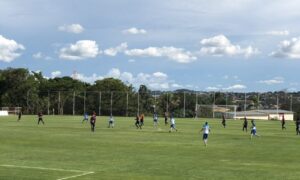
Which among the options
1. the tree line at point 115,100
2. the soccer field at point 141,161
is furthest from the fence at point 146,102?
the soccer field at point 141,161

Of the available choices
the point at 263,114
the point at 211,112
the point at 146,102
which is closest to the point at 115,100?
the point at 146,102

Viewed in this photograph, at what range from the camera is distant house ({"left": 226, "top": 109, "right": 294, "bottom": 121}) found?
118838 millimetres

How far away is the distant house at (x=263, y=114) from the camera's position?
119m

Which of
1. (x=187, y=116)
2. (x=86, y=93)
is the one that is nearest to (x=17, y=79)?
(x=86, y=93)

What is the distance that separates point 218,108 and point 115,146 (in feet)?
292

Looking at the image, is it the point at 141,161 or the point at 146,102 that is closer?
the point at 141,161

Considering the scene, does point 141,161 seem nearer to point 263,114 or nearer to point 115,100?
point 115,100

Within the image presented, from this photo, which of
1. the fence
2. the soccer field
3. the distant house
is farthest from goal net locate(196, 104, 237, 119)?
the soccer field

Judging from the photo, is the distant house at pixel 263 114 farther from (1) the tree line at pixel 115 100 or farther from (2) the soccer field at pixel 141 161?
(2) the soccer field at pixel 141 161

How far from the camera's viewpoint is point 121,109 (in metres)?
121

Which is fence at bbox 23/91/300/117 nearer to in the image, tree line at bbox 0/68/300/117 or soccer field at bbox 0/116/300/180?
tree line at bbox 0/68/300/117

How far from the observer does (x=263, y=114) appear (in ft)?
408

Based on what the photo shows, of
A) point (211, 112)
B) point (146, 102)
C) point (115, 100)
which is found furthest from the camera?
point (146, 102)

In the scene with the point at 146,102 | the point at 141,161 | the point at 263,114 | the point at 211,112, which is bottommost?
the point at 141,161
